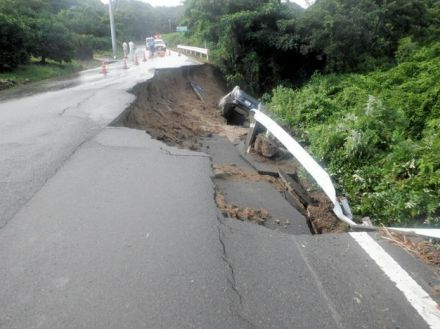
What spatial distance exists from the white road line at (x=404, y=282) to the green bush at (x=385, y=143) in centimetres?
107

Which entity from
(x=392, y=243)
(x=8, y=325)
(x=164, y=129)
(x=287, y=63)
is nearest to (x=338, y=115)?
(x=164, y=129)

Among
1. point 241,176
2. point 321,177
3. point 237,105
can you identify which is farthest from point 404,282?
point 237,105

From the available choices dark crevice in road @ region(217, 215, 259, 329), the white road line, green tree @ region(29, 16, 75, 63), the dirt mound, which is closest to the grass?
Result: green tree @ region(29, 16, 75, 63)

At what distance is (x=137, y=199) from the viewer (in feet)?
14.0

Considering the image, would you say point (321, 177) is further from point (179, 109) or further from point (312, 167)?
point (179, 109)

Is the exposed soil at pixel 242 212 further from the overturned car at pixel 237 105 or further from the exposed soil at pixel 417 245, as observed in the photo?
the overturned car at pixel 237 105

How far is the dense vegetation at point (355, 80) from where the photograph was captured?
16.6 ft

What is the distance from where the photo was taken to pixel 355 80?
12.9 metres

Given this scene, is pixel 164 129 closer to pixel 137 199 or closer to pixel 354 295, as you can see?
pixel 137 199

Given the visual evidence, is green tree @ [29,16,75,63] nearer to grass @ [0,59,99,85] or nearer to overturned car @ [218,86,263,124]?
grass @ [0,59,99,85]

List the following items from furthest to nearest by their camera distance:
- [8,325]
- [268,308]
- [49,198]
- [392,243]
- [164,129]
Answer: [164,129]
[49,198]
[392,243]
[268,308]
[8,325]

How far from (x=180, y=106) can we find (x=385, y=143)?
9636 mm

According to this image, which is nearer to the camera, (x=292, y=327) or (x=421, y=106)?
(x=292, y=327)

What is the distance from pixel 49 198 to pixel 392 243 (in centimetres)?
383
